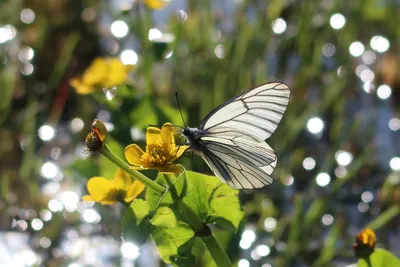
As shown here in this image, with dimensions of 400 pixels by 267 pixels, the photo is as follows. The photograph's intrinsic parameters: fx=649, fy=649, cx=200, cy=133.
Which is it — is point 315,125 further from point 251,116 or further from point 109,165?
point 251,116

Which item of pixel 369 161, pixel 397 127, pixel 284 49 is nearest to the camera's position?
pixel 369 161

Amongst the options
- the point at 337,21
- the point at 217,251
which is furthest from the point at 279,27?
the point at 217,251

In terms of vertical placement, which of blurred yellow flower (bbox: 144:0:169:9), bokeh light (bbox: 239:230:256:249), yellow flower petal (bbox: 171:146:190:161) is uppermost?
blurred yellow flower (bbox: 144:0:169:9)

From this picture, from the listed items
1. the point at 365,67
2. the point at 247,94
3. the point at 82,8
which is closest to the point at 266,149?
the point at 247,94

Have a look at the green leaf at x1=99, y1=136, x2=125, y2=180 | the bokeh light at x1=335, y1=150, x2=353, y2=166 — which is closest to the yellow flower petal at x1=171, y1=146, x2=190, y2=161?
the green leaf at x1=99, y1=136, x2=125, y2=180

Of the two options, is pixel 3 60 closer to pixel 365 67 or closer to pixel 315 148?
pixel 315 148

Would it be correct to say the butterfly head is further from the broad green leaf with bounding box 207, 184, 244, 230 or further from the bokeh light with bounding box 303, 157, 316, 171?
the bokeh light with bounding box 303, 157, 316, 171

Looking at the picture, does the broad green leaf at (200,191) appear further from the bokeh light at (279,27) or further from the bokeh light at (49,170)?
the bokeh light at (279,27)
